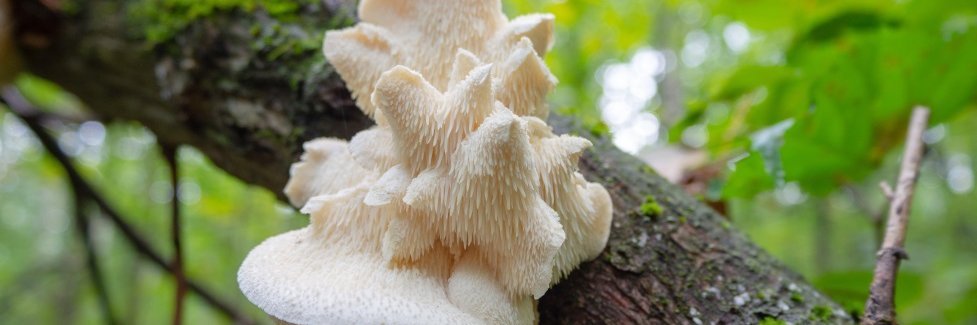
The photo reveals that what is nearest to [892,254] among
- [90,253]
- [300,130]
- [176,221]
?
[300,130]

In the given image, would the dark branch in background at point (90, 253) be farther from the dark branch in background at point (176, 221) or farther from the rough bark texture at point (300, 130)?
the dark branch in background at point (176, 221)

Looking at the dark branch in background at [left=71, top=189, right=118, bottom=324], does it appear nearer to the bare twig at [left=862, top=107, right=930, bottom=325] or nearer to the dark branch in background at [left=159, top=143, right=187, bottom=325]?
the dark branch in background at [left=159, top=143, right=187, bottom=325]

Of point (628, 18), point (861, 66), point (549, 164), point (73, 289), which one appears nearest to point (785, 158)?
point (861, 66)

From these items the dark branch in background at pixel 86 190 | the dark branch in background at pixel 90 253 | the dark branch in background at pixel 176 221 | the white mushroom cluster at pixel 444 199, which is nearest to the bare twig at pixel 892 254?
the white mushroom cluster at pixel 444 199

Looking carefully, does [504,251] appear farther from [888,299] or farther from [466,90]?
[888,299]

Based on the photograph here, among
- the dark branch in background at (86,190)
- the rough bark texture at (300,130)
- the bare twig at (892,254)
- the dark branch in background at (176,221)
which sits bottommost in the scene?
the dark branch in background at (86,190)

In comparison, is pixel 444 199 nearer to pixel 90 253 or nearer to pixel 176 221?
pixel 176 221
